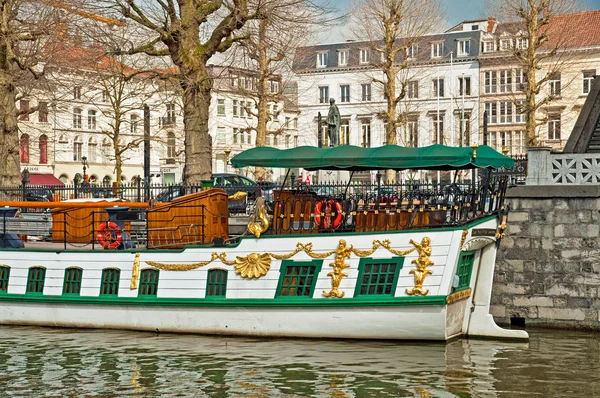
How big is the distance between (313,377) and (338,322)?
2871mm

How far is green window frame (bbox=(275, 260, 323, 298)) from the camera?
18328 millimetres

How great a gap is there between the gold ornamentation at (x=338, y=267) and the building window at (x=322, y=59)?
6795 cm

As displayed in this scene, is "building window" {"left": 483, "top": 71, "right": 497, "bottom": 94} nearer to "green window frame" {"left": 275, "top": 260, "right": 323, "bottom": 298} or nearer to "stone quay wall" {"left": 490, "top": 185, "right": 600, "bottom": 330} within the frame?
"stone quay wall" {"left": 490, "top": 185, "right": 600, "bottom": 330}

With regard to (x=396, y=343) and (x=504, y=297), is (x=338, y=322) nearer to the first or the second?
(x=396, y=343)

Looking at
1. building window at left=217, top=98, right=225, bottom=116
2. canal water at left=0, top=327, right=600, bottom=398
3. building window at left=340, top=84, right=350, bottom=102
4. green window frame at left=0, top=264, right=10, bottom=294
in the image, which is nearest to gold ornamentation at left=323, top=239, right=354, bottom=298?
canal water at left=0, top=327, right=600, bottom=398

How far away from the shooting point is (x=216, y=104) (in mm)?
79562

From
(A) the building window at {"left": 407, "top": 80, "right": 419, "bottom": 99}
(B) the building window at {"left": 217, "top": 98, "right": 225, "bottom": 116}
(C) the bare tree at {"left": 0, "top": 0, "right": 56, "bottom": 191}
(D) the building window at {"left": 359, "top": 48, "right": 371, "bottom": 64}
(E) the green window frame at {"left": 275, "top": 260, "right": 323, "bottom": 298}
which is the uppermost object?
(D) the building window at {"left": 359, "top": 48, "right": 371, "bottom": 64}

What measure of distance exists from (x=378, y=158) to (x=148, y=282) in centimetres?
517

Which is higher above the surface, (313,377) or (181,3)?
(181,3)

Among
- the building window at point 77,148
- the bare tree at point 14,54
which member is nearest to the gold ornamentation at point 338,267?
the bare tree at point 14,54

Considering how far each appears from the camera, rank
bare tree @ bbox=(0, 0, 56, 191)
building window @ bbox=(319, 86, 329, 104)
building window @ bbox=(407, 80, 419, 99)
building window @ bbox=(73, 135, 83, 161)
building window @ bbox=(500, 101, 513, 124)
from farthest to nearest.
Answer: building window @ bbox=(319, 86, 329, 104) < building window @ bbox=(73, 135, 83, 161) < building window @ bbox=(500, 101, 513, 124) < building window @ bbox=(407, 80, 419, 99) < bare tree @ bbox=(0, 0, 56, 191)

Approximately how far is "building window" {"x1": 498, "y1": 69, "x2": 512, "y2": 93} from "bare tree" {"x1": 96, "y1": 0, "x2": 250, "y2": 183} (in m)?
52.8

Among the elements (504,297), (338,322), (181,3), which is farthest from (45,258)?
(504,297)

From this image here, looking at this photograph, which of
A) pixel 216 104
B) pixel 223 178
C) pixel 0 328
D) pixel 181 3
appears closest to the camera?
pixel 0 328
